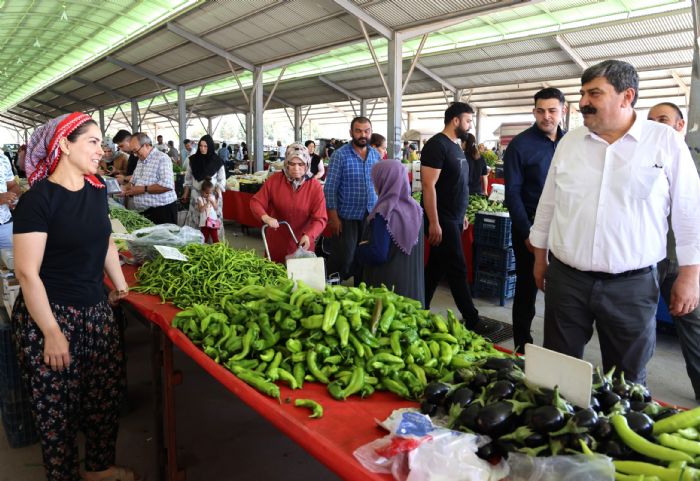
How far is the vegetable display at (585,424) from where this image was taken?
1.19 metres

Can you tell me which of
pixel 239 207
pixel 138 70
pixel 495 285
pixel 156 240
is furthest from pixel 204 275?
pixel 138 70

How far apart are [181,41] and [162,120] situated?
27.9m

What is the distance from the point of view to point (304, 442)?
1.52m

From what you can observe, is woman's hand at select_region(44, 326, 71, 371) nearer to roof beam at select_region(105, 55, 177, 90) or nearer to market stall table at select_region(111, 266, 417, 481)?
market stall table at select_region(111, 266, 417, 481)

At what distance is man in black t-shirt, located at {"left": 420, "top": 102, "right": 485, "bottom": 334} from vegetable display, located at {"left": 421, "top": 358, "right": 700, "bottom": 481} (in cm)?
274

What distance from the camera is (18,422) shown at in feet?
9.78

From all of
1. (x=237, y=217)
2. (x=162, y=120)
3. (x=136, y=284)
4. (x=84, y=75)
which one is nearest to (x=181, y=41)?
(x=237, y=217)

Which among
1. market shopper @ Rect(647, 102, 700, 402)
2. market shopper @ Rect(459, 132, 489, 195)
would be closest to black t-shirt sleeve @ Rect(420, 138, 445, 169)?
market shopper @ Rect(647, 102, 700, 402)

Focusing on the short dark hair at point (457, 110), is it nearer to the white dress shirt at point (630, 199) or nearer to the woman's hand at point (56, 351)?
the white dress shirt at point (630, 199)

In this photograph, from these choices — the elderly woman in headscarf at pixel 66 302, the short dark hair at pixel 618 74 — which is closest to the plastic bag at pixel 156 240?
the elderly woman in headscarf at pixel 66 302

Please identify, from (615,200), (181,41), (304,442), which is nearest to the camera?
(304,442)

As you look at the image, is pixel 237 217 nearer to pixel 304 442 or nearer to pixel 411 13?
pixel 411 13

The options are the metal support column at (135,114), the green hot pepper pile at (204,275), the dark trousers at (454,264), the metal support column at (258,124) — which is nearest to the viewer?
the green hot pepper pile at (204,275)

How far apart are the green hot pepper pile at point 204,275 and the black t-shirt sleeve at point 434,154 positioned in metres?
1.66
